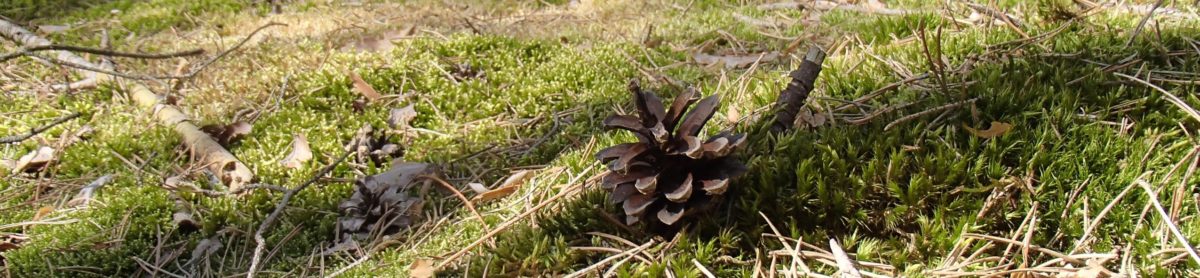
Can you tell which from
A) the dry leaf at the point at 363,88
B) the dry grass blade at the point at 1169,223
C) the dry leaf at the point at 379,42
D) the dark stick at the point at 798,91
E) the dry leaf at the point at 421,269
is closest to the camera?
the dry grass blade at the point at 1169,223

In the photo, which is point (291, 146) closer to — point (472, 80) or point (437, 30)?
point (472, 80)

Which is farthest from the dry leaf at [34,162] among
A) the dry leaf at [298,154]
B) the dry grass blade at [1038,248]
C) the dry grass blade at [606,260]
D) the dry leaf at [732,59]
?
the dry grass blade at [1038,248]

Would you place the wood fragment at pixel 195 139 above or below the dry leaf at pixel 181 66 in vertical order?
above

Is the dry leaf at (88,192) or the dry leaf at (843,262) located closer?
the dry leaf at (843,262)

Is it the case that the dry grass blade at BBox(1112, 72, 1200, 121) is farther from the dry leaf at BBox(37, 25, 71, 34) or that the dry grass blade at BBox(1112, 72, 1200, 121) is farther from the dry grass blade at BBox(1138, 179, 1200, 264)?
the dry leaf at BBox(37, 25, 71, 34)

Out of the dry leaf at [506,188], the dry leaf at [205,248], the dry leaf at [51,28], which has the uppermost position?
the dry leaf at [506,188]

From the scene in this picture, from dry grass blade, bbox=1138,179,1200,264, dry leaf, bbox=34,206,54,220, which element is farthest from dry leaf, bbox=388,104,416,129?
dry grass blade, bbox=1138,179,1200,264

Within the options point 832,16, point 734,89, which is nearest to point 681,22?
point 832,16

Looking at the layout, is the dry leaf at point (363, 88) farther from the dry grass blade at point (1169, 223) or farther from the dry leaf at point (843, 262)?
the dry grass blade at point (1169, 223)
